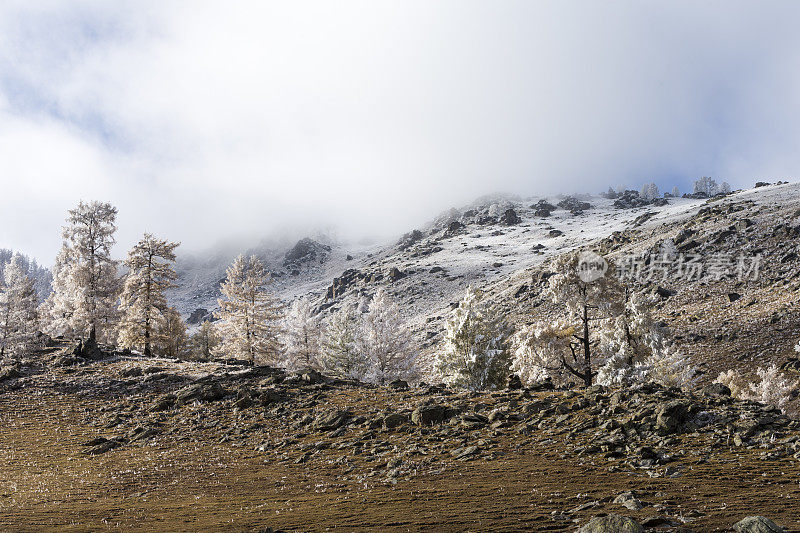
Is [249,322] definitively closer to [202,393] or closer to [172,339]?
[172,339]

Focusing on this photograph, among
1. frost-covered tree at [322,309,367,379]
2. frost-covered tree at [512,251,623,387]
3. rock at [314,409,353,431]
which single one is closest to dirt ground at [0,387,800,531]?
rock at [314,409,353,431]

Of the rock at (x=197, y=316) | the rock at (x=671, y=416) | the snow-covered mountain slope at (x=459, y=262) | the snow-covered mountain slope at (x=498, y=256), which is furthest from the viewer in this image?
the rock at (x=197, y=316)

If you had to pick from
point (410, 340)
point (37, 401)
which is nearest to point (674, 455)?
point (410, 340)

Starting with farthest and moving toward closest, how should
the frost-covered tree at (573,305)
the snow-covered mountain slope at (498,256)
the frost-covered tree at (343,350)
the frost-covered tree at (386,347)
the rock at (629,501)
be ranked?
the snow-covered mountain slope at (498,256) → the frost-covered tree at (343,350) → the frost-covered tree at (386,347) → the frost-covered tree at (573,305) → the rock at (629,501)

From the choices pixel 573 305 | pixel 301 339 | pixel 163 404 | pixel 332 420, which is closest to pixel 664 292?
pixel 573 305

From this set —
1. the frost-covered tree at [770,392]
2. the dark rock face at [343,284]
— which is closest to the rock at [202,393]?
the frost-covered tree at [770,392]

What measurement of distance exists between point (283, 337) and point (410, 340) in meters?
13.9

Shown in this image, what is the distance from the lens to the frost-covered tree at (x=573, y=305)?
24734 millimetres

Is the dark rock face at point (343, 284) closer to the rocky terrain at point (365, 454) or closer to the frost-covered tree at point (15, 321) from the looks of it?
the frost-covered tree at point (15, 321)

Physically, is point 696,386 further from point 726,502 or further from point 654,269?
point 654,269

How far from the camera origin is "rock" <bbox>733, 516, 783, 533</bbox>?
7.12 meters

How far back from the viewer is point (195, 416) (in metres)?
21.2

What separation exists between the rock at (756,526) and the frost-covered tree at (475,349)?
2142 cm

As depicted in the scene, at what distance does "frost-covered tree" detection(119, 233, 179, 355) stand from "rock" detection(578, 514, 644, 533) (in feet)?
126
